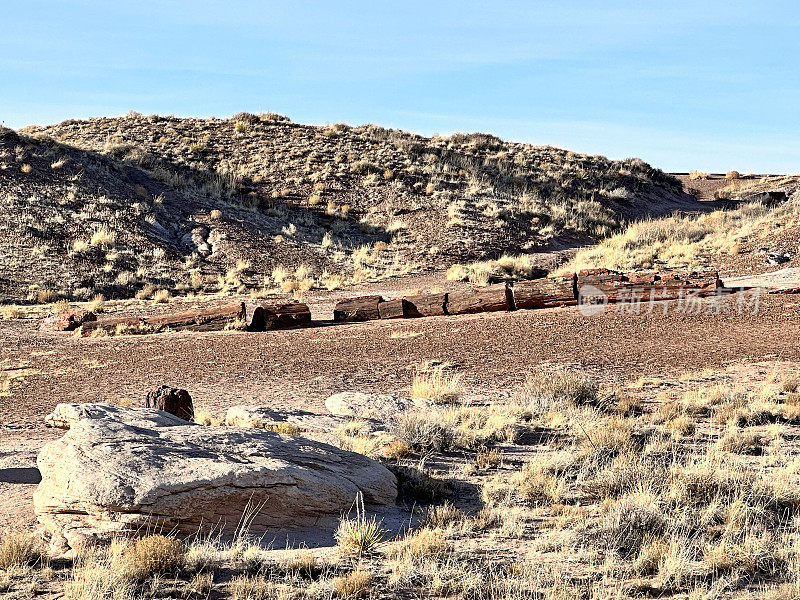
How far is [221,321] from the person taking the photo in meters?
20.1

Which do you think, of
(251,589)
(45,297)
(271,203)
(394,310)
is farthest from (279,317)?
(271,203)

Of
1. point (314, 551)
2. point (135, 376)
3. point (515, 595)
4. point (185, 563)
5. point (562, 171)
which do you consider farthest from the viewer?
point (562, 171)

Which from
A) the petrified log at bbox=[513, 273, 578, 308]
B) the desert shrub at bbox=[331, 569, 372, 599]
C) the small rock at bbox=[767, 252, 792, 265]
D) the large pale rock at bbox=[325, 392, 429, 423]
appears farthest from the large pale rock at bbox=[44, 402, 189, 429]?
the small rock at bbox=[767, 252, 792, 265]

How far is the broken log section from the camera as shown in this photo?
1988cm

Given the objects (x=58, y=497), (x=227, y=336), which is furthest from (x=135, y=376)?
(x=58, y=497)

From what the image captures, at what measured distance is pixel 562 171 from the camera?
165 ft

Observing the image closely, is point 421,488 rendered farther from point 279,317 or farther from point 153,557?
point 279,317

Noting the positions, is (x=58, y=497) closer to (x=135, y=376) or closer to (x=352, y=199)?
(x=135, y=376)

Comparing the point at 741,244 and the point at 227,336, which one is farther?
the point at 741,244

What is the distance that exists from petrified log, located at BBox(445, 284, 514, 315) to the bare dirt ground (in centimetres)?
56

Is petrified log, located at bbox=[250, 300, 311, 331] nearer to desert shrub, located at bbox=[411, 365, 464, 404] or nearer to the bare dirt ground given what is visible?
the bare dirt ground

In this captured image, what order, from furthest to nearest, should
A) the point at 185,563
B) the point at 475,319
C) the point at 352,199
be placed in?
the point at 352,199 < the point at 475,319 < the point at 185,563

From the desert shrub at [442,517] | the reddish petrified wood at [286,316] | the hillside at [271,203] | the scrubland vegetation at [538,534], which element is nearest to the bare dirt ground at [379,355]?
the reddish petrified wood at [286,316]

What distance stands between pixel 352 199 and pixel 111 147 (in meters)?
14.2
